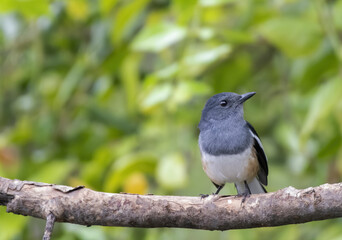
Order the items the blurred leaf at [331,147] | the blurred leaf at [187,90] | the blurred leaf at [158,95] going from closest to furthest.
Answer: the blurred leaf at [187,90] < the blurred leaf at [158,95] < the blurred leaf at [331,147]

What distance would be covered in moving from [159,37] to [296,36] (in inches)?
22.9

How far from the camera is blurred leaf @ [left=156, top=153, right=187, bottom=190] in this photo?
241 centimetres

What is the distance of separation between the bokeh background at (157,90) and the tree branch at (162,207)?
0.58 m

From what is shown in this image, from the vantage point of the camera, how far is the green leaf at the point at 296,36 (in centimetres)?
238

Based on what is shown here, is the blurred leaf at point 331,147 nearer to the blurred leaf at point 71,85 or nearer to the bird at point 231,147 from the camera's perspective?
the bird at point 231,147

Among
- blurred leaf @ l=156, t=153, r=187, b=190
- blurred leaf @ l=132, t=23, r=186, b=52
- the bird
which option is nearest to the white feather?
the bird

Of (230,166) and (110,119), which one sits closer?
(230,166)

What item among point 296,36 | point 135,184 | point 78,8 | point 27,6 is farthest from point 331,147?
point 78,8

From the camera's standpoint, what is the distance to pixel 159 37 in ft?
Answer: 7.77

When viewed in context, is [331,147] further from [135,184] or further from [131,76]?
[131,76]

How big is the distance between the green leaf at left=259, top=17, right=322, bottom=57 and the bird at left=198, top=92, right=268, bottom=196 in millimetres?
260

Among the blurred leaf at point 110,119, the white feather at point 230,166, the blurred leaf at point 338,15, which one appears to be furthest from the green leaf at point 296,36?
the blurred leaf at point 110,119

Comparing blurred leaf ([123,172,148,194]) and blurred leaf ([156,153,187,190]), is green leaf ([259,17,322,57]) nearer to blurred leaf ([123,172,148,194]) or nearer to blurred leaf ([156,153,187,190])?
blurred leaf ([156,153,187,190])

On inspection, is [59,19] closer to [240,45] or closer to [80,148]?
[80,148]
